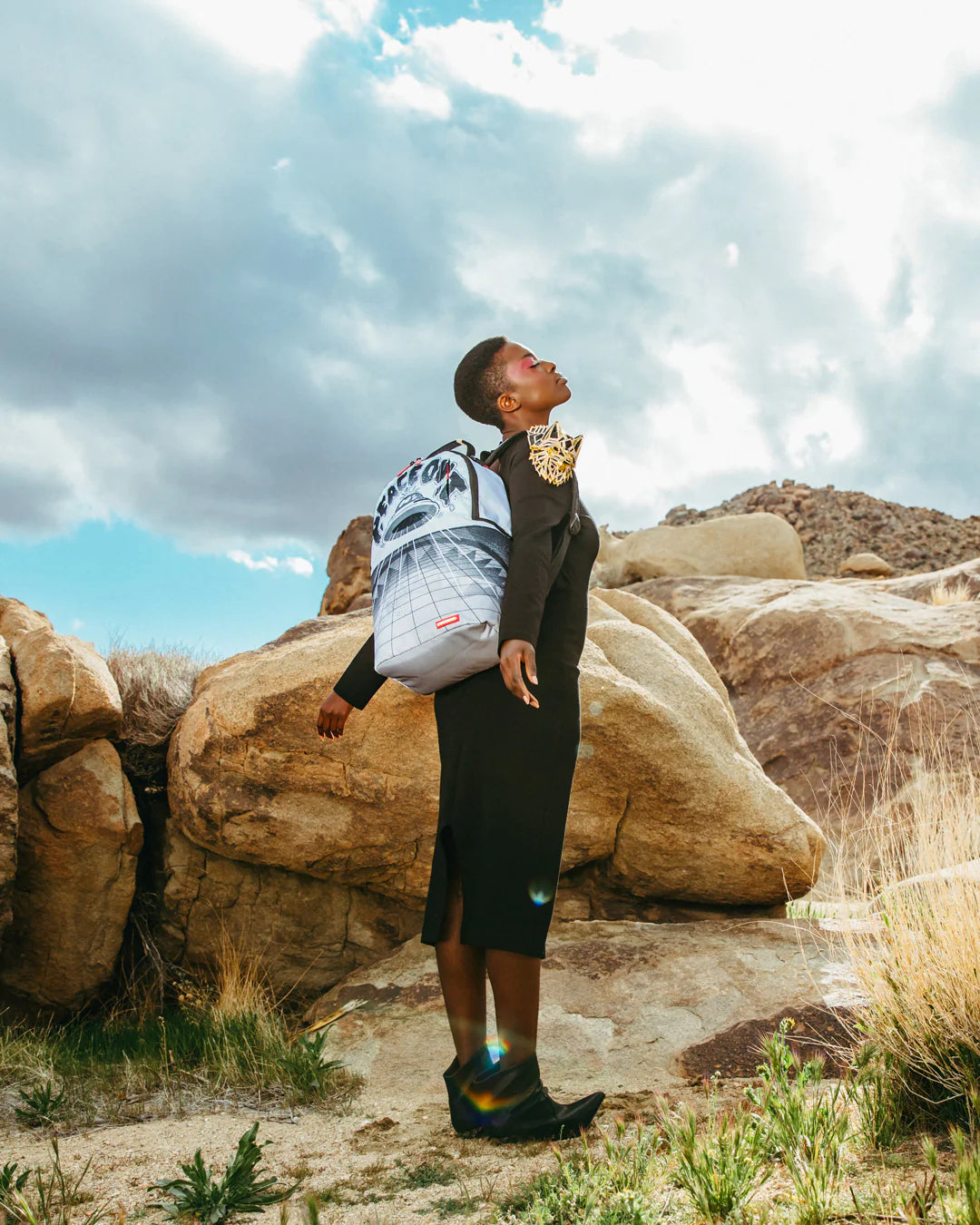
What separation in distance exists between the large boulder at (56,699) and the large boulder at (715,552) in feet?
35.1

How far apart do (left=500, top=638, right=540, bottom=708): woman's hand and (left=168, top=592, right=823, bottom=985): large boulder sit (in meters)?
1.98

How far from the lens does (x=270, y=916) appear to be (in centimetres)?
498

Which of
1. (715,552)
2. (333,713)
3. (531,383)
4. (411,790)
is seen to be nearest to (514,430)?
(531,383)

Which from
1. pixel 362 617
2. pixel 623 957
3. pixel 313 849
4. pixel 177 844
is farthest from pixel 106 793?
pixel 623 957

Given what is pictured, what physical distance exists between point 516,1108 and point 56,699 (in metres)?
2.92

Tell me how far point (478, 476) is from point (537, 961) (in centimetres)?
145

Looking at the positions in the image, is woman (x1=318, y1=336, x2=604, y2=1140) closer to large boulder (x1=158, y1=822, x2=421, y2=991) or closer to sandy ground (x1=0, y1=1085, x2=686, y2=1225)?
sandy ground (x1=0, y1=1085, x2=686, y2=1225)

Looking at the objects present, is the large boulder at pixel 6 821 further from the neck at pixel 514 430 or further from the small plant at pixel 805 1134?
the small plant at pixel 805 1134

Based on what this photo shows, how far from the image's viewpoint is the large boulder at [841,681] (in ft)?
27.4

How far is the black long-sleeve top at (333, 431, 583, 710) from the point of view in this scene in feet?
8.68

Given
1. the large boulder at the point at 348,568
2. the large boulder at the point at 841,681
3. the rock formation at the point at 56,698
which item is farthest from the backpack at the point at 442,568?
the large boulder at the point at 348,568

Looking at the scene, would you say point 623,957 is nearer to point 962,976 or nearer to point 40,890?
point 962,976

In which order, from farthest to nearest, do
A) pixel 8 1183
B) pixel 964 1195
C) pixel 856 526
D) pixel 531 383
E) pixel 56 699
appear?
pixel 856 526 → pixel 56 699 → pixel 531 383 → pixel 8 1183 → pixel 964 1195

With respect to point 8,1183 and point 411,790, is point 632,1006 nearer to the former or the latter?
point 411,790
